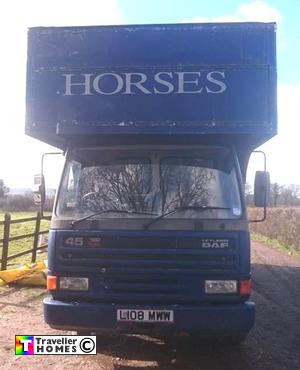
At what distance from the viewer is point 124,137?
584cm

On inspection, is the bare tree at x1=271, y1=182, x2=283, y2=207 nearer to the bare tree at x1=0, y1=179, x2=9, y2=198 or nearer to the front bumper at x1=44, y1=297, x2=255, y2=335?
the front bumper at x1=44, y1=297, x2=255, y2=335

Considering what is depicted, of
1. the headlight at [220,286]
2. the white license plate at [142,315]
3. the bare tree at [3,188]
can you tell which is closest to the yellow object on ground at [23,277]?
the white license plate at [142,315]

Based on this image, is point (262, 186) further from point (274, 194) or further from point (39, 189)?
point (274, 194)

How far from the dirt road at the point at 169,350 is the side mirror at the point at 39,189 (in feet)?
5.91

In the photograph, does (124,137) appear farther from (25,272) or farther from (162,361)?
(25,272)

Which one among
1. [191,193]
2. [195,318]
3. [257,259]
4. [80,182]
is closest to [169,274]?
[195,318]

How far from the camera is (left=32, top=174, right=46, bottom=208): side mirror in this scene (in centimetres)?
640

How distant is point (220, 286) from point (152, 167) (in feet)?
5.02

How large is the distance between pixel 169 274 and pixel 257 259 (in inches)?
425

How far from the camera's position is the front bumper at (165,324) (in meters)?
5.02

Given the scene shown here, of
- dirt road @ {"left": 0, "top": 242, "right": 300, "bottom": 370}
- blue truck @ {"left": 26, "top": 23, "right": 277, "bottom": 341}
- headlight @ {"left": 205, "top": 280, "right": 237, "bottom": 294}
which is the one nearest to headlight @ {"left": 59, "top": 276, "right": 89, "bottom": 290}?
blue truck @ {"left": 26, "top": 23, "right": 277, "bottom": 341}

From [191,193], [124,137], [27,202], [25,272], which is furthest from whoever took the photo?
[27,202]

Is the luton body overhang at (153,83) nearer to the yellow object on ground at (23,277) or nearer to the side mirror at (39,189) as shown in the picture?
the side mirror at (39,189)

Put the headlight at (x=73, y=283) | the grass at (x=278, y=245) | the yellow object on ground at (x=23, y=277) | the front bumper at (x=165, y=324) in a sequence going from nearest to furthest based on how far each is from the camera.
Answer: the front bumper at (x=165, y=324), the headlight at (x=73, y=283), the yellow object on ground at (x=23, y=277), the grass at (x=278, y=245)
